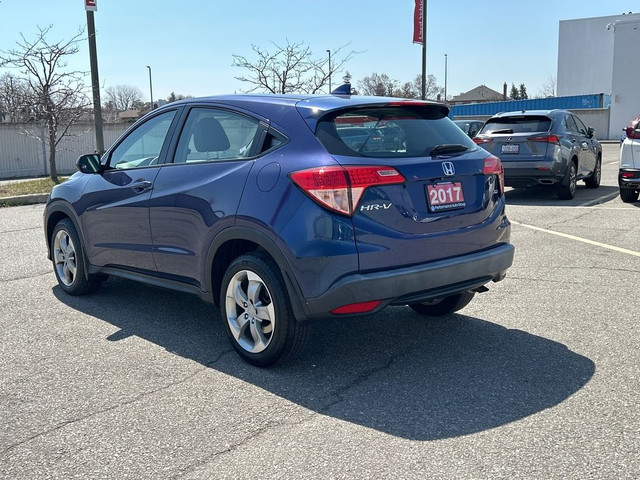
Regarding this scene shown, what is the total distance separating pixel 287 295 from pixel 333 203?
25.3 inches

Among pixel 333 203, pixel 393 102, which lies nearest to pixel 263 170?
pixel 333 203

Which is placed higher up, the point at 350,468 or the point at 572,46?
the point at 572,46

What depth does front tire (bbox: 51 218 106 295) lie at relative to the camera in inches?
239

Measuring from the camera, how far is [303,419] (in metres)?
3.58

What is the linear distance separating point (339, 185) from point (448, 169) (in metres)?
0.80

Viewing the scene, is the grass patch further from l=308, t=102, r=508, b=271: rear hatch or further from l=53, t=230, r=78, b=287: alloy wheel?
l=308, t=102, r=508, b=271: rear hatch

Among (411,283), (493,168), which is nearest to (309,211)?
(411,283)

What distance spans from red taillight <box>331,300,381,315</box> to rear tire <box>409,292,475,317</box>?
1.36 meters

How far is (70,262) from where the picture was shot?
624 cm

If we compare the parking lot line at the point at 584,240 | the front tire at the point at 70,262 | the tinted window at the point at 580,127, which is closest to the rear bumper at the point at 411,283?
the front tire at the point at 70,262

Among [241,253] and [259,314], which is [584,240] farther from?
[259,314]

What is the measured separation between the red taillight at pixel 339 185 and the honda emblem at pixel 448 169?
1.80 ft

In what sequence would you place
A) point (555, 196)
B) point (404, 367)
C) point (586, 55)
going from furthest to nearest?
point (586, 55), point (555, 196), point (404, 367)

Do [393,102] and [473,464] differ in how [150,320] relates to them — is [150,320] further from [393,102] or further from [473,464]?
[473,464]
